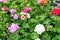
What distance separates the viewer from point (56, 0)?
119 inches

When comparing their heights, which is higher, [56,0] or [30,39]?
[56,0]

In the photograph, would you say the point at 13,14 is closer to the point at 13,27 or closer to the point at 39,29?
the point at 13,27

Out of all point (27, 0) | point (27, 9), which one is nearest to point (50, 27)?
point (27, 9)

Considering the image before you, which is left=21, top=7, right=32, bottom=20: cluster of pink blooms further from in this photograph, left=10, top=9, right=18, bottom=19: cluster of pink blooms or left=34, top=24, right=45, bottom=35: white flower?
left=34, top=24, right=45, bottom=35: white flower

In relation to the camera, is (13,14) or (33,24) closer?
(33,24)

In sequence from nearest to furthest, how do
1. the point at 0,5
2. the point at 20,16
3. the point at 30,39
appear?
the point at 30,39, the point at 20,16, the point at 0,5

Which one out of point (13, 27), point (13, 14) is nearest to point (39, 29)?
point (13, 27)

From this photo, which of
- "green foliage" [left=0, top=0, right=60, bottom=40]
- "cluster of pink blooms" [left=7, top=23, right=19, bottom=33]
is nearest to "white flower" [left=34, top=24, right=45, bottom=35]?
"green foliage" [left=0, top=0, right=60, bottom=40]

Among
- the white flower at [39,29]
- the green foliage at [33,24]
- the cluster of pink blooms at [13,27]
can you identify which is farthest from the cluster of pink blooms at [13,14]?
the white flower at [39,29]

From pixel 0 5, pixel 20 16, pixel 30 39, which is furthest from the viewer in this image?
pixel 0 5

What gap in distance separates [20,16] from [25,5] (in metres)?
0.25

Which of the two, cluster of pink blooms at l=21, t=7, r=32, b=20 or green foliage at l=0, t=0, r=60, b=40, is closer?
green foliage at l=0, t=0, r=60, b=40

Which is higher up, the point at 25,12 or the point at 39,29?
the point at 25,12

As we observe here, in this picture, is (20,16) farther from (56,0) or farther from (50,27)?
(56,0)
